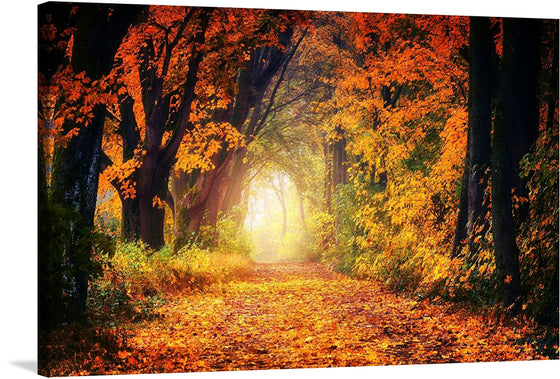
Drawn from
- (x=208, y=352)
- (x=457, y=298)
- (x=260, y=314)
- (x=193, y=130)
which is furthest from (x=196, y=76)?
(x=457, y=298)

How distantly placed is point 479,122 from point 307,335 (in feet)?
12.9

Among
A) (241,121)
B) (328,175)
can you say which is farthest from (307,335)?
(241,121)

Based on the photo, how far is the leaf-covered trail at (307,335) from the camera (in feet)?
23.3

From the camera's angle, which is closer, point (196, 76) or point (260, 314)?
point (260, 314)

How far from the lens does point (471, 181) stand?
895 cm

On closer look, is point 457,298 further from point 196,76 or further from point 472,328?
point 196,76

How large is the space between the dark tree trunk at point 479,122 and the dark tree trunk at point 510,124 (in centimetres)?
31

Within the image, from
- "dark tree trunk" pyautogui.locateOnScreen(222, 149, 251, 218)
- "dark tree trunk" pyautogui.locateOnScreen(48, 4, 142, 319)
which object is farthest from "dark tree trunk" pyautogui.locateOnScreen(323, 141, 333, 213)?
"dark tree trunk" pyautogui.locateOnScreen(48, 4, 142, 319)

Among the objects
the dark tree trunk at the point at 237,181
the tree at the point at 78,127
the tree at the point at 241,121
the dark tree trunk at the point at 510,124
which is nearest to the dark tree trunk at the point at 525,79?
the dark tree trunk at the point at 510,124

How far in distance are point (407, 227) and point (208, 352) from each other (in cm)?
412

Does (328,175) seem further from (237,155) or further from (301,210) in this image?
(237,155)

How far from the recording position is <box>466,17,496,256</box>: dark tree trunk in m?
8.79

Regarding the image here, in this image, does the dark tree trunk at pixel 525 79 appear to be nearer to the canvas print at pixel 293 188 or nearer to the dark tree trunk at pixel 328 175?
the canvas print at pixel 293 188

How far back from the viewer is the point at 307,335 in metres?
7.75
